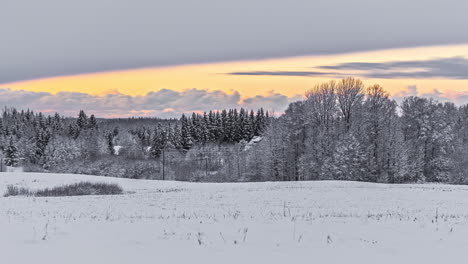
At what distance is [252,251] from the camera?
32.4 ft

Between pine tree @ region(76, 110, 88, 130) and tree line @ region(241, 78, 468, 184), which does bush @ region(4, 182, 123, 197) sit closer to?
tree line @ region(241, 78, 468, 184)

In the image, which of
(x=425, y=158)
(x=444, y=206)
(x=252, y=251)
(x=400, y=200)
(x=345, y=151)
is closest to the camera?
(x=252, y=251)

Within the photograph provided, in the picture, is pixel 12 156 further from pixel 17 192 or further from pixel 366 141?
pixel 366 141

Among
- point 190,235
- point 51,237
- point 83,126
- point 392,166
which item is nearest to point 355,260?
point 190,235

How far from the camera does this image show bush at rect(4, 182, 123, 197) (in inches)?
1272

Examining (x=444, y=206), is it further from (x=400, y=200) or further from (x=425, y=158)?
(x=425, y=158)

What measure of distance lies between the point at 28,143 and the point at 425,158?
113797 millimetres

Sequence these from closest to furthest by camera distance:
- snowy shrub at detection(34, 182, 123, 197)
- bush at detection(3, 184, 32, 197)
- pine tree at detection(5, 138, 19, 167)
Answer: bush at detection(3, 184, 32, 197) → snowy shrub at detection(34, 182, 123, 197) → pine tree at detection(5, 138, 19, 167)

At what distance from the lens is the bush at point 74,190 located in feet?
106

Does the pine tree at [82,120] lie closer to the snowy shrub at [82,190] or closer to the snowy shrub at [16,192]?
the snowy shrub at [82,190]

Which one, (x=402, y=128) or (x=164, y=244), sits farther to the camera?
(x=402, y=128)

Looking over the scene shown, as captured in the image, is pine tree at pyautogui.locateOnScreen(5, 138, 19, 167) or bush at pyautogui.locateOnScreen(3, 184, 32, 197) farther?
pine tree at pyautogui.locateOnScreen(5, 138, 19, 167)

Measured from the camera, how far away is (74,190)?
35.1 metres

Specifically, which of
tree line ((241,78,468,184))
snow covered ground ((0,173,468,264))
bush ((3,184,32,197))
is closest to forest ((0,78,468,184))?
tree line ((241,78,468,184))
